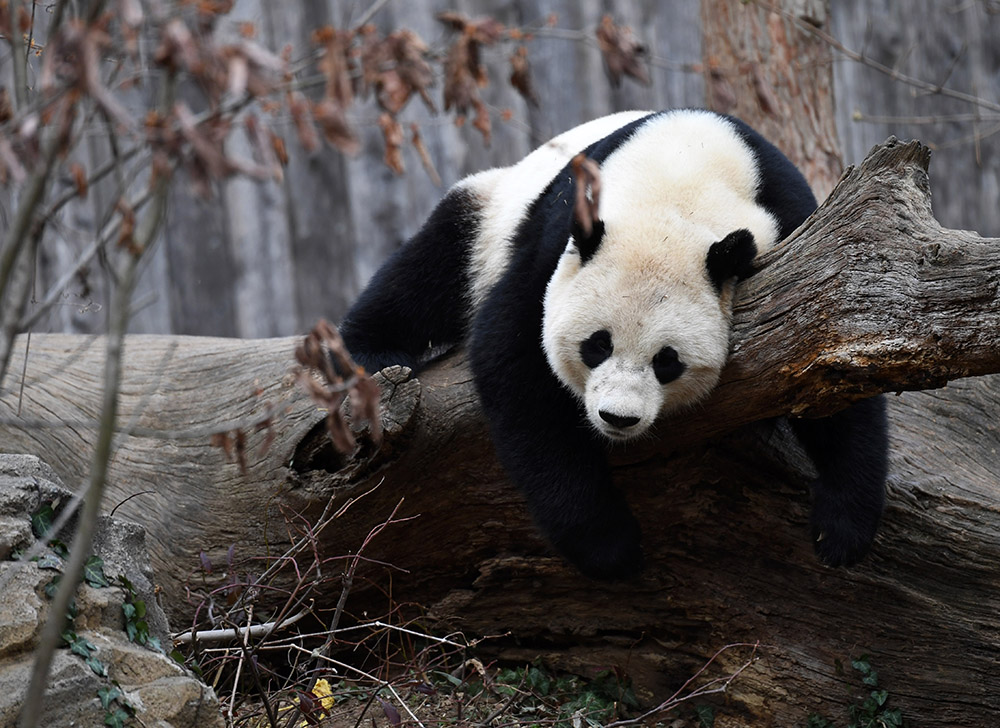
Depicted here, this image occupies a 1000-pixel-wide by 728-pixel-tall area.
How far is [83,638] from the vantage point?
2605 millimetres

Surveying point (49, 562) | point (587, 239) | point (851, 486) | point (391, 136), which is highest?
point (391, 136)

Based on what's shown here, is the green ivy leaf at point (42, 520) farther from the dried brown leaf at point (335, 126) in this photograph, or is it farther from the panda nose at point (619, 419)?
the dried brown leaf at point (335, 126)

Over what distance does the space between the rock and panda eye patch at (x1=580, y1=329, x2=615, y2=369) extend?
143 centimetres

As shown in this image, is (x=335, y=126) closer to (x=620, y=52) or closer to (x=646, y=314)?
(x=620, y=52)

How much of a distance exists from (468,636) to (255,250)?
4.00 metres

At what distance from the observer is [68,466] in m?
3.91

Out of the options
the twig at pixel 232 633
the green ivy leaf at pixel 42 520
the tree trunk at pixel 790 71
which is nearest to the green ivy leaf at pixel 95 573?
the green ivy leaf at pixel 42 520

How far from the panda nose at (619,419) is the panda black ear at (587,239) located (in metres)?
0.54

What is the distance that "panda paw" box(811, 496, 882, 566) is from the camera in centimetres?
317

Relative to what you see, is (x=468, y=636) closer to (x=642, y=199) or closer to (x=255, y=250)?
(x=642, y=199)

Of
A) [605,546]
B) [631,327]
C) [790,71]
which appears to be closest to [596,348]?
[631,327]

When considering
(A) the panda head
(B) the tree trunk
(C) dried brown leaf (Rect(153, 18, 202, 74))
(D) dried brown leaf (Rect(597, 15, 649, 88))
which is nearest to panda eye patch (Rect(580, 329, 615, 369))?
(A) the panda head

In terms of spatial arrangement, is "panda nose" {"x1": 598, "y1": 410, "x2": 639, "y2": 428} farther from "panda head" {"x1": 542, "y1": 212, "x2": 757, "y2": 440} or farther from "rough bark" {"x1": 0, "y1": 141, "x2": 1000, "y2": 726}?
"rough bark" {"x1": 0, "y1": 141, "x2": 1000, "y2": 726}

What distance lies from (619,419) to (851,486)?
0.83m
